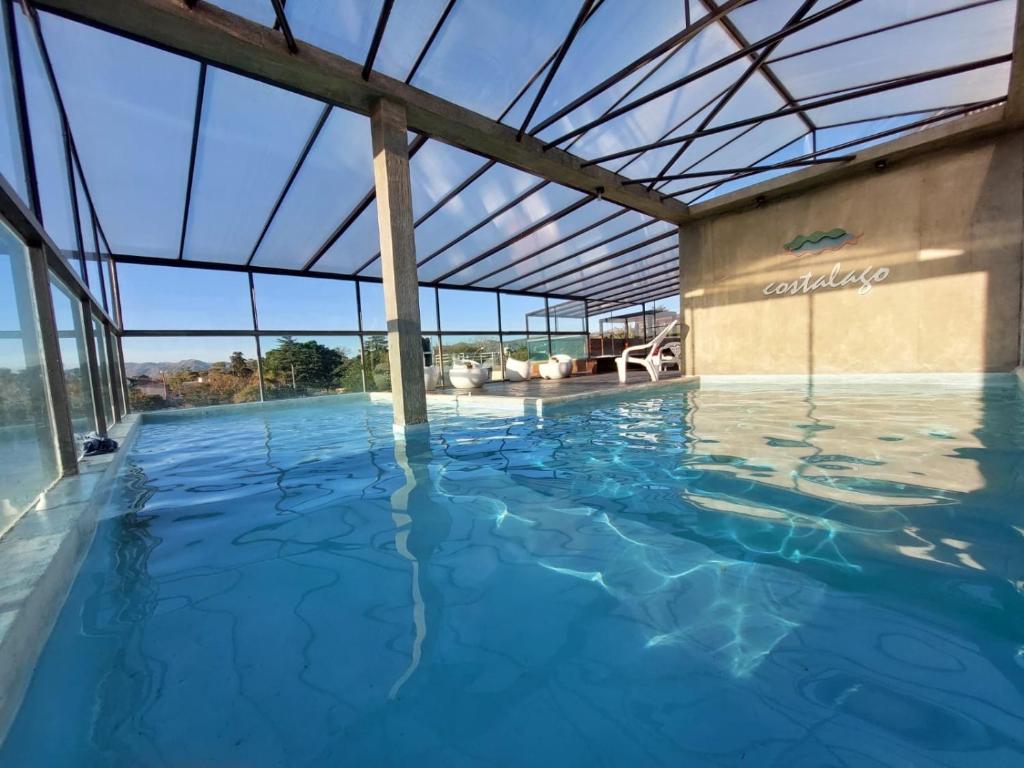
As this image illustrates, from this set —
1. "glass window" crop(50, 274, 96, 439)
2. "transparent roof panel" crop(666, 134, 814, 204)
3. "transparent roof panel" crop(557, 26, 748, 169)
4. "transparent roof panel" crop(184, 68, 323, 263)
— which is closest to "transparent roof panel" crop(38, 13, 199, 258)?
"transparent roof panel" crop(184, 68, 323, 263)

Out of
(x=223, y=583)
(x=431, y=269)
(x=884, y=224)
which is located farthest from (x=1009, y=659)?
(x=431, y=269)

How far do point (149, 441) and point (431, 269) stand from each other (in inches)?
247

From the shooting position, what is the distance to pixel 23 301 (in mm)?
2268

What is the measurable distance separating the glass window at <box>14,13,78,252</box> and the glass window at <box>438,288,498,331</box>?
8043mm

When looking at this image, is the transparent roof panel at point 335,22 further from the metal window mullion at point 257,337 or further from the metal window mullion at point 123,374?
the metal window mullion at point 123,374

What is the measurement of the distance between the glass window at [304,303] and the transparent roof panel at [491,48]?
6.87m

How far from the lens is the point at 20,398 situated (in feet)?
6.54

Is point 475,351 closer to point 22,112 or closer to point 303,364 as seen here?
point 303,364

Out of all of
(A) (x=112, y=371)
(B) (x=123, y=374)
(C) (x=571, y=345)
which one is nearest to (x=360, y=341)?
(B) (x=123, y=374)

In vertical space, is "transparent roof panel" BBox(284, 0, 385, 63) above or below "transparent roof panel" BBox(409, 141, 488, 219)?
above

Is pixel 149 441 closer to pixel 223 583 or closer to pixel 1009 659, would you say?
pixel 223 583

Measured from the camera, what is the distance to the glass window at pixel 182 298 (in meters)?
8.23

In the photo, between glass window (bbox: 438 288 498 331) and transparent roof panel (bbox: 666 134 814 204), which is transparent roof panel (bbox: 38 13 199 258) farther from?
transparent roof panel (bbox: 666 134 814 204)

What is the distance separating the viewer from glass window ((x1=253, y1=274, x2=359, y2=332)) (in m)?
9.41
